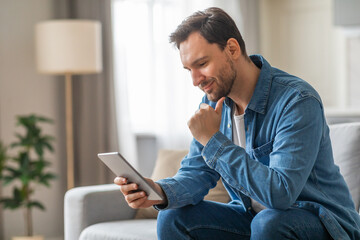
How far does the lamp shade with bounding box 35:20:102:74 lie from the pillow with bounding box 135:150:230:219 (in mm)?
1169

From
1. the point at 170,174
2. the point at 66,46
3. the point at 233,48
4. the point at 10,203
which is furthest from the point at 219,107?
the point at 10,203

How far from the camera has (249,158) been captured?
155cm

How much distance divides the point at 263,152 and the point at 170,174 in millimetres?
1012

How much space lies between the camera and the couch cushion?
223cm

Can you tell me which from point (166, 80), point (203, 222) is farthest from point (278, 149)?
point (166, 80)

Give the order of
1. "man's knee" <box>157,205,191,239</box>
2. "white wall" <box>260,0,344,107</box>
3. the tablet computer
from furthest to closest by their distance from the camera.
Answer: "white wall" <box>260,0,344,107</box>
"man's knee" <box>157,205,191,239</box>
the tablet computer

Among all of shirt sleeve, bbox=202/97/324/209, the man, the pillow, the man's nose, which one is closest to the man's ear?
the man

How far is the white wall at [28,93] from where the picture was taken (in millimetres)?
3967

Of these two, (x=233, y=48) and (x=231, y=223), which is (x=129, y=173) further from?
(x=233, y=48)

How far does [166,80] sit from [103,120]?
0.76m

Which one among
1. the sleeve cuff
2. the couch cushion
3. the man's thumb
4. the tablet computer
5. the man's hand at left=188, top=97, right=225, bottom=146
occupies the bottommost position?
the couch cushion

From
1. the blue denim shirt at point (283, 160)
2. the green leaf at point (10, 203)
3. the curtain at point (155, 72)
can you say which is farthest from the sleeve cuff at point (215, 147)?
the curtain at point (155, 72)

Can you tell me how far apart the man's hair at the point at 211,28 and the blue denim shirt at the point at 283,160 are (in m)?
0.15

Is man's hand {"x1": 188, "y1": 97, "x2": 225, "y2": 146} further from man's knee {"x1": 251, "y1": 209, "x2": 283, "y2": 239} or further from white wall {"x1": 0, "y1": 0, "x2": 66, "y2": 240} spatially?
white wall {"x1": 0, "y1": 0, "x2": 66, "y2": 240}
